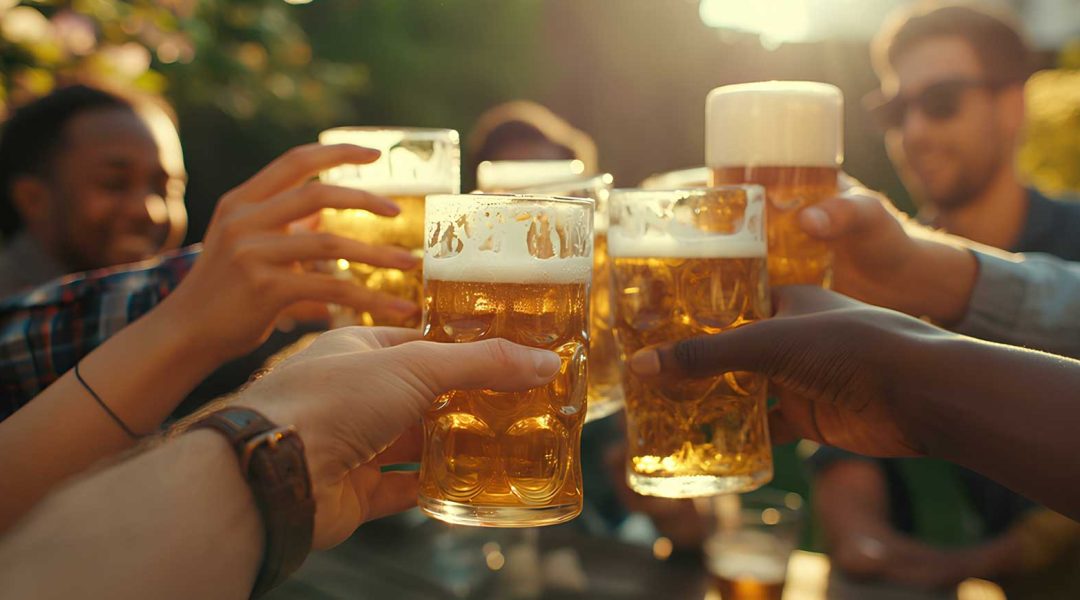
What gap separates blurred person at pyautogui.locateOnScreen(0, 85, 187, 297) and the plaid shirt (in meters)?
1.42

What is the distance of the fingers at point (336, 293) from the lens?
1.73 meters

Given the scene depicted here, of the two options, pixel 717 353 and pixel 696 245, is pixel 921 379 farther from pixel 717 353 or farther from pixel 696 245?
pixel 696 245

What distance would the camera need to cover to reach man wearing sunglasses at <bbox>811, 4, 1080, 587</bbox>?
12.9ft

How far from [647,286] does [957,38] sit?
139 inches

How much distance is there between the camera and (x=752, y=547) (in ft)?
7.41

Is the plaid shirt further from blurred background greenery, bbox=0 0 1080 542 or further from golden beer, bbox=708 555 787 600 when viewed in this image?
golden beer, bbox=708 555 787 600

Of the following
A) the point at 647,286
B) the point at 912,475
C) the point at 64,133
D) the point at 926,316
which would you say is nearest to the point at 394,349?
the point at 647,286

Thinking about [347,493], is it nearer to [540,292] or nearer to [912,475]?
[540,292]

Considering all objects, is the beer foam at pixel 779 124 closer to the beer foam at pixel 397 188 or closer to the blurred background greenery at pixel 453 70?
the beer foam at pixel 397 188

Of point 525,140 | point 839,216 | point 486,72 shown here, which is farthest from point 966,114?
point 486,72

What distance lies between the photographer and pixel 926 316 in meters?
2.13

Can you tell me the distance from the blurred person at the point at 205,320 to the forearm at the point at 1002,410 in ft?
3.12

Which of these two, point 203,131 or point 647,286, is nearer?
point 647,286

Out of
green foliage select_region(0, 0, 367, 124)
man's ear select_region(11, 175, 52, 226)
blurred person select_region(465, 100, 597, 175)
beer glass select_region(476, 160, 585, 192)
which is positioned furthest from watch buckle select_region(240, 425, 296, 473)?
blurred person select_region(465, 100, 597, 175)
